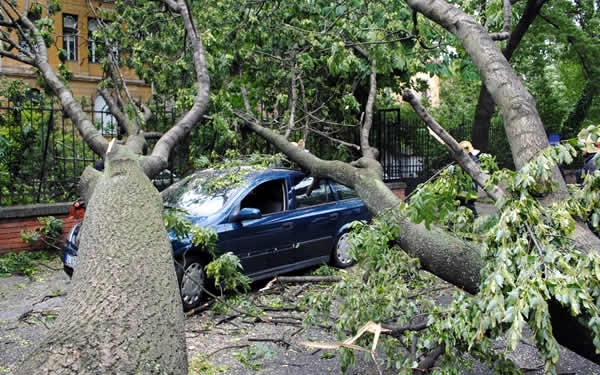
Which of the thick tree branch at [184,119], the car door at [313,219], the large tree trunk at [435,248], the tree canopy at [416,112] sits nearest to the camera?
the tree canopy at [416,112]

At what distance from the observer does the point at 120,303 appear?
2471 millimetres

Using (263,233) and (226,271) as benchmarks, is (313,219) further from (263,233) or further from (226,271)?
(226,271)

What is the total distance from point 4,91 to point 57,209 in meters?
2.46

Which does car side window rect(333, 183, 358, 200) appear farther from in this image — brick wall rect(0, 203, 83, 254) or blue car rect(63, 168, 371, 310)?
brick wall rect(0, 203, 83, 254)

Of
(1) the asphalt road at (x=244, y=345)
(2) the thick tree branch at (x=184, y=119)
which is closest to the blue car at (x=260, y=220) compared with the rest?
(1) the asphalt road at (x=244, y=345)

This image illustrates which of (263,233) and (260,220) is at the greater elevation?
(260,220)

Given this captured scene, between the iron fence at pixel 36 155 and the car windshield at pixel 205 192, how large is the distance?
2.65 m

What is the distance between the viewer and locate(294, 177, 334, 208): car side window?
24.8 ft

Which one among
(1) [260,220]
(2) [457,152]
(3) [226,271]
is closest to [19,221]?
(1) [260,220]

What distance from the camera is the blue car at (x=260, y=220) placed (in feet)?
21.2

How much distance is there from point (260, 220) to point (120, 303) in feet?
14.7

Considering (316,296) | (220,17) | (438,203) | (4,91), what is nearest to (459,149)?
(438,203)

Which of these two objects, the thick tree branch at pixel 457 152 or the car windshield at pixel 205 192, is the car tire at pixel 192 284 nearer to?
the car windshield at pixel 205 192

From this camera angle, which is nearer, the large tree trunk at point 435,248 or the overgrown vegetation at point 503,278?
the overgrown vegetation at point 503,278
